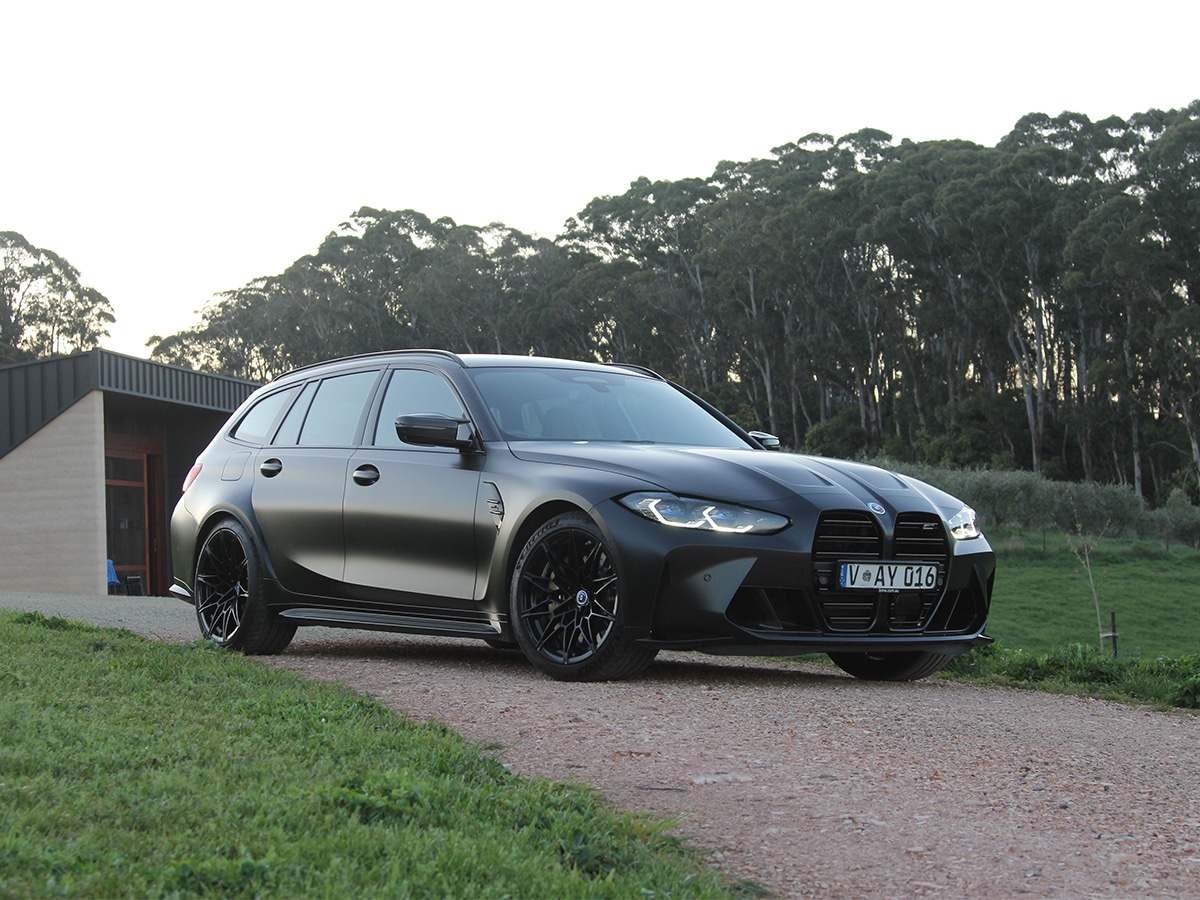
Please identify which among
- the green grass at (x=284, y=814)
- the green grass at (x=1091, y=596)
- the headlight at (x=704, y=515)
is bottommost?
the green grass at (x=1091, y=596)

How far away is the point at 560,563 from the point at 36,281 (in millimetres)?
83001

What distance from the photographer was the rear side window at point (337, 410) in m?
8.12

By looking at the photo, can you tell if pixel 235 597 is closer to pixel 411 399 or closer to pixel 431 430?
pixel 411 399

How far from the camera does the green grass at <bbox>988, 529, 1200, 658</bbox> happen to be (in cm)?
3266

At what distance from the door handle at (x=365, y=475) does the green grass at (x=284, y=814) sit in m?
2.56

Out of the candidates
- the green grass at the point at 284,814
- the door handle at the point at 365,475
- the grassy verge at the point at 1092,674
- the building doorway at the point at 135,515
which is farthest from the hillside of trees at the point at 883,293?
the green grass at the point at 284,814

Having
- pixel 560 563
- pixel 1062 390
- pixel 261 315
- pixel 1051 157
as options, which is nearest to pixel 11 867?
pixel 560 563

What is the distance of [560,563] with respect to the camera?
6570 mm

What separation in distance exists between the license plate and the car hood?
10.9 inches

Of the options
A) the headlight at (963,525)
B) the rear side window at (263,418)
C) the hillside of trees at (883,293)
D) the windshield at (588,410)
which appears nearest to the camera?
the headlight at (963,525)

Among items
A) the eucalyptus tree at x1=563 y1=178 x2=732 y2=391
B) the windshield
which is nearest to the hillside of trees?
the eucalyptus tree at x1=563 y1=178 x2=732 y2=391

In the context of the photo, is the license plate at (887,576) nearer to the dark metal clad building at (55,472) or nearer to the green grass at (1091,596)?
the green grass at (1091,596)

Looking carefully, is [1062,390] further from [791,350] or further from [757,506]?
[757,506]

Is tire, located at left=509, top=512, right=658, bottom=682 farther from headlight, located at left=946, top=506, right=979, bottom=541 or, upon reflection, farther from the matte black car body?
headlight, located at left=946, top=506, right=979, bottom=541
